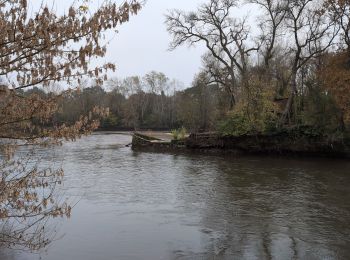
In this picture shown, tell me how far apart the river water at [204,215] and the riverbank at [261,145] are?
7.76 metres

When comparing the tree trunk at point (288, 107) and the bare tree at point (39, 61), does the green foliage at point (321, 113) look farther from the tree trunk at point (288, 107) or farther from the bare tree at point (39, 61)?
the bare tree at point (39, 61)

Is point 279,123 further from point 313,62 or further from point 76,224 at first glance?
point 76,224

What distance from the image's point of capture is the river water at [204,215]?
33.3ft

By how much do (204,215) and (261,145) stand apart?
22467mm

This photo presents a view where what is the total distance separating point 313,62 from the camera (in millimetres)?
40156

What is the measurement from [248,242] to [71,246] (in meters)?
4.30

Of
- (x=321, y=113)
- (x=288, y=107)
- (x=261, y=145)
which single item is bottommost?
(x=261, y=145)

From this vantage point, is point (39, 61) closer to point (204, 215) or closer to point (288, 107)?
point (204, 215)

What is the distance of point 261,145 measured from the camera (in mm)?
35219

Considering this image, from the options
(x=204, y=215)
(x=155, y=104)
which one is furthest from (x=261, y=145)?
(x=155, y=104)

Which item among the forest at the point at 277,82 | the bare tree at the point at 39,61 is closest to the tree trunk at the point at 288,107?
the forest at the point at 277,82

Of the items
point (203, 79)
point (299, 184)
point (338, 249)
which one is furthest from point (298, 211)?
point (203, 79)

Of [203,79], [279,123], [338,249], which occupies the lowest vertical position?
[338,249]

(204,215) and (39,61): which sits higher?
(39,61)
